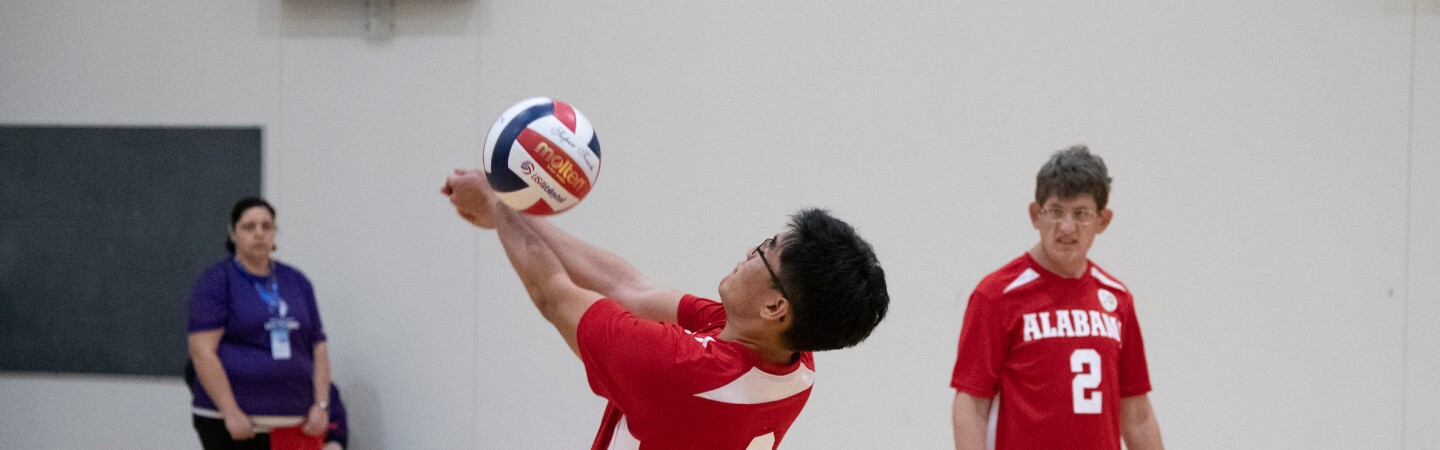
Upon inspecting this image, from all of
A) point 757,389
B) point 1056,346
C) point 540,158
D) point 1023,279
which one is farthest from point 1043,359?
point 540,158

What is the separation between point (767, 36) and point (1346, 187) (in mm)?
2271

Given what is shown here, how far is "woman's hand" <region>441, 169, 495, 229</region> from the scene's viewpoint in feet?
6.97

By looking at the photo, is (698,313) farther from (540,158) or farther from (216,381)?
(216,381)

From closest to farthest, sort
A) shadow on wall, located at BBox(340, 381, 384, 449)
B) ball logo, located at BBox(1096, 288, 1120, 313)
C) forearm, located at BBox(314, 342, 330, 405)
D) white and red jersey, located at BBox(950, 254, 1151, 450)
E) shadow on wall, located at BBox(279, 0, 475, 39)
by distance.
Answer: white and red jersey, located at BBox(950, 254, 1151, 450) → ball logo, located at BBox(1096, 288, 1120, 313) → forearm, located at BBox(314, 342, 330, 405) → shadow on wall, located at BBox(279, 0, 475, 39) → shadow on wall, located at BBox(340, 381, 384, 449)

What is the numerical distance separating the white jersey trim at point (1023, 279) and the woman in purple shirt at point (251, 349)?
2884mm

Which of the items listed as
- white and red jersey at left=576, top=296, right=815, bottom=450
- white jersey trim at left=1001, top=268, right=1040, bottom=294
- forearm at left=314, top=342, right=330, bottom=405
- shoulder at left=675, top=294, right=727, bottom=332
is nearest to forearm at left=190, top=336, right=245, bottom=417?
forearm at left=314, top=342, right=330, bottom=405

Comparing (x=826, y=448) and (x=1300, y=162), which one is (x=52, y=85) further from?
(x=1300, y=162)

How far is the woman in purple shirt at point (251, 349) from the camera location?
4.31 m

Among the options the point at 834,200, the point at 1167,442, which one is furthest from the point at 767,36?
the point at 1167,442

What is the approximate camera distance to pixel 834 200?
4602 mm

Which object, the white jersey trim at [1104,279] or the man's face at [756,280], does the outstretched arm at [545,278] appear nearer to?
the man's face at [756,280]

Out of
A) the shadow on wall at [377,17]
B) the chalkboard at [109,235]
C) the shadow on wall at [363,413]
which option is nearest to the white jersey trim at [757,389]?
the shadow on wall at [377,17]

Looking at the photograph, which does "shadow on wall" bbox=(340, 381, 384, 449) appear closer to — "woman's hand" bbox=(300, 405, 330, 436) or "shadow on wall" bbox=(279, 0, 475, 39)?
"woman's hand" bbox=(300, 405, 330, 436)

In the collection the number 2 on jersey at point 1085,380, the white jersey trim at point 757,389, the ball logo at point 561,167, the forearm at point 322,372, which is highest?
the ball logo at point 561,167
